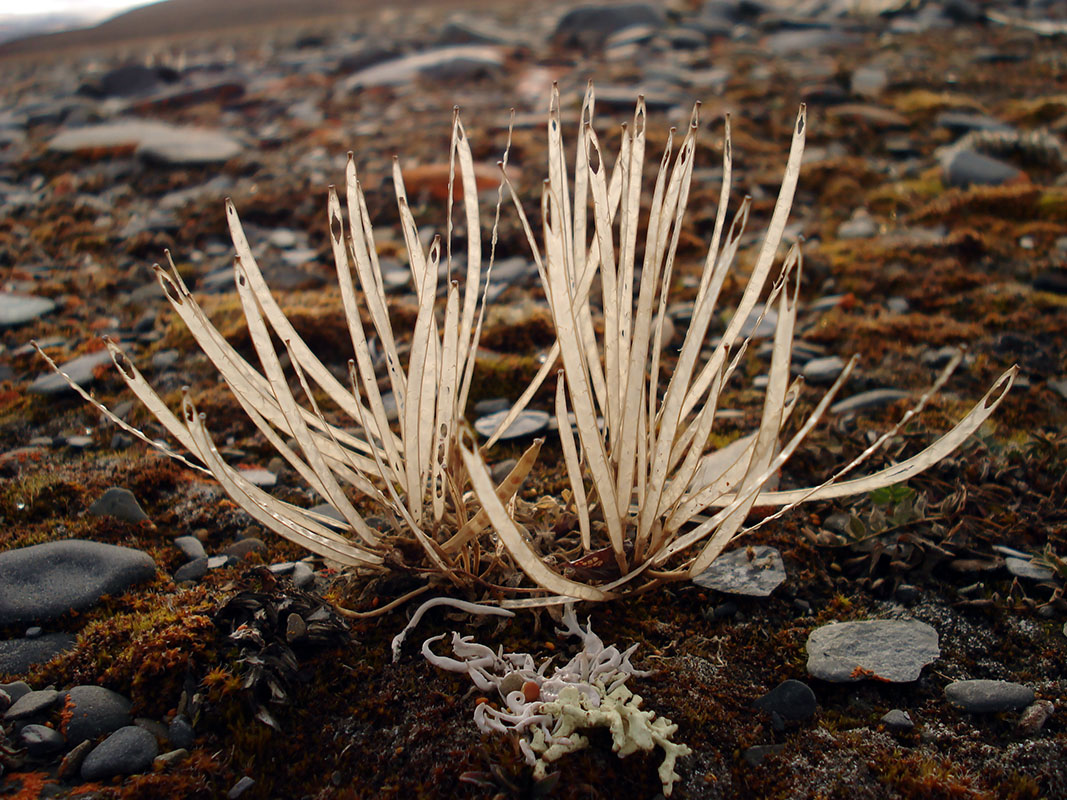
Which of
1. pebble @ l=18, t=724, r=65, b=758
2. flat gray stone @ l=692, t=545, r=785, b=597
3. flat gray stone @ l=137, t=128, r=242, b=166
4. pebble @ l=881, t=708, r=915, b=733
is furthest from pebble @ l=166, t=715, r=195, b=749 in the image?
flat gray stone @ l=137, t=128, r=242, b=166

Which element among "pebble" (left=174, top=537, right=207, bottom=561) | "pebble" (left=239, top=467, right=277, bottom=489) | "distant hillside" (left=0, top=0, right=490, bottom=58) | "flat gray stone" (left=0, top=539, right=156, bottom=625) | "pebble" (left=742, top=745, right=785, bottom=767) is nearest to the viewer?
"pebble" (left=742, top=745, right=785, bottom=767)

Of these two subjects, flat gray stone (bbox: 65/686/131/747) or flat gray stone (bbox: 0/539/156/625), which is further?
flat gray stone (bbox: 0/539/156/625)

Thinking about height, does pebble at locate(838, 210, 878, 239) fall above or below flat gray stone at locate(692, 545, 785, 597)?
above

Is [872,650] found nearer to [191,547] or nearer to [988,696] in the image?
[988,696]

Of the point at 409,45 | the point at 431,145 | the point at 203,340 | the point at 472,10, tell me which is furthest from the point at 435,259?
the point at 472,10

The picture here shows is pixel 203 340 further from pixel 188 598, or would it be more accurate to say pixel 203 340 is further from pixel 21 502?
pixel 21 502

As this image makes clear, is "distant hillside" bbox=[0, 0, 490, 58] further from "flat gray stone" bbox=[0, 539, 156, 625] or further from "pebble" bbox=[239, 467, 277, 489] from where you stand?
"flat gray stone" bbox=[0, 539, 156, 625]

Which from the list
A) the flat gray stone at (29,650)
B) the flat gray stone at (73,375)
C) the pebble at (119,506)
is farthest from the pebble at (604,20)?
the flat gray stone at (29,650)

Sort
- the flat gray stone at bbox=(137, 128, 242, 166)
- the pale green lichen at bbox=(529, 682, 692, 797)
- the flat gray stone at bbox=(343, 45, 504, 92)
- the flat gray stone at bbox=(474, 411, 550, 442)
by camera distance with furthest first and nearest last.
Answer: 1. the flat gray stone at bbox=(343, 45, 504, 92)
2. the flat gray stone at bbox=(137, 128, 242, 166)
3. the flat gray stone at bbox=(474, 411, 550, 442)
4. the pale green lichen at bbox=(529, 682, 692, 797)
